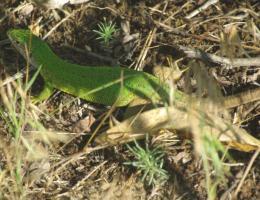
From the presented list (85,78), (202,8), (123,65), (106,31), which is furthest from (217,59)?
(85,78)

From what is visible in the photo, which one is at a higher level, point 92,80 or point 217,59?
point 217,59

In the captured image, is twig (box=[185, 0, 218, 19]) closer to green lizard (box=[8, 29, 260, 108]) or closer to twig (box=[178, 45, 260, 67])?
twig (box=[178, 45, 260, 67])

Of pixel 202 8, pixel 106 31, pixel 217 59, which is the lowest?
pixel 217 59

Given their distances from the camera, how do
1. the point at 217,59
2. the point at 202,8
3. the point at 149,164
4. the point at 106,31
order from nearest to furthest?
the point at 149,164
the point at 217,59
the point at 106,31
the point at 202,8

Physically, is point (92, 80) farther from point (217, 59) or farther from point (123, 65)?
point (217, 59)

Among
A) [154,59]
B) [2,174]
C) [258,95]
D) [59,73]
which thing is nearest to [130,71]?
[154,59]

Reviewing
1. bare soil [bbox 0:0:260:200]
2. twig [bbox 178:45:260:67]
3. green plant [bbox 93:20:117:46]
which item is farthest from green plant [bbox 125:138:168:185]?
green plant [bbox 93:20:117:46]
